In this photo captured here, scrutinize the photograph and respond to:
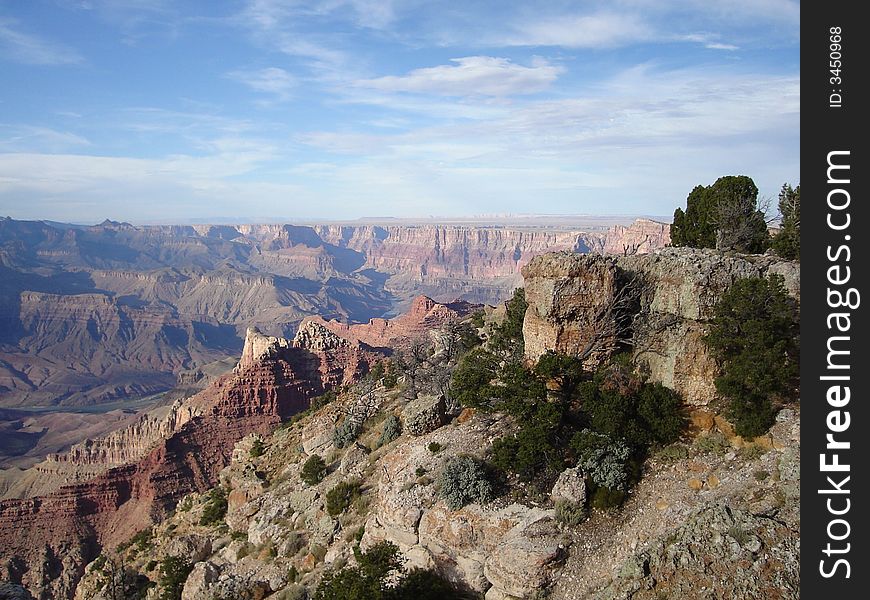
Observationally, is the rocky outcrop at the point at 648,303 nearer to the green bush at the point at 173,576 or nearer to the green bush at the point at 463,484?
the green bush at the point at 463,484

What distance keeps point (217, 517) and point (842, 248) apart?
36617 millimetres

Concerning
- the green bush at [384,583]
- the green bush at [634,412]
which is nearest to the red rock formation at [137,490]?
the green bush at [384,583]

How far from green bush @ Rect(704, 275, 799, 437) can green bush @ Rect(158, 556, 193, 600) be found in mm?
27258

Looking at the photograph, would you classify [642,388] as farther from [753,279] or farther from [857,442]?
[857,442]

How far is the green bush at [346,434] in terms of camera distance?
34844 millimetres

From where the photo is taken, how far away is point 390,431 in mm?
30719

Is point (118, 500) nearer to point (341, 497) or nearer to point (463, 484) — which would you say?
point (341, 497)

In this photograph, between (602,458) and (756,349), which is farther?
(602,458)

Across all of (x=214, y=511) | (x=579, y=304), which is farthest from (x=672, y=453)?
(x=214, y=511)

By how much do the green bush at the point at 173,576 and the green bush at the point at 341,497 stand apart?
9.40m

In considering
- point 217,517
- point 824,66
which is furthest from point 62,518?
point 824,66

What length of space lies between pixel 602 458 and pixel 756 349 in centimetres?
664

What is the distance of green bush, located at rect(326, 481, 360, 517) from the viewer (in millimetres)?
26308

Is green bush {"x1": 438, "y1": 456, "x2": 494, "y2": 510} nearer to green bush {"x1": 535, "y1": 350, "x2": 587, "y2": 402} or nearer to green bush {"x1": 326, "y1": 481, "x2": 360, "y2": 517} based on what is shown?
green bush {"x1": 535, "y1": 350, "x2": 587, "y2": 402}
